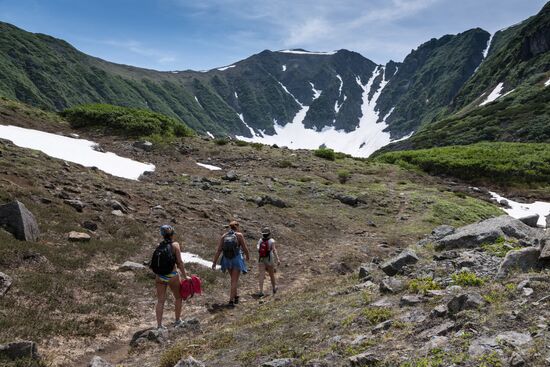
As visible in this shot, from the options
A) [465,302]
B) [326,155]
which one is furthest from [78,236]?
[326,155]

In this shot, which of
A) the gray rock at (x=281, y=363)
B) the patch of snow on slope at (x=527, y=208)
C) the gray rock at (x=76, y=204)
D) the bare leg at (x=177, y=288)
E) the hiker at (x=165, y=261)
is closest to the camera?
the gray rock at (x=281, y=363)

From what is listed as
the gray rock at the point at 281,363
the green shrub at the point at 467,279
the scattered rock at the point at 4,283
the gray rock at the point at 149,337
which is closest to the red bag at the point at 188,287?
the gray rock at the point at 149,337

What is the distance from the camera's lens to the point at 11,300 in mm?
9719

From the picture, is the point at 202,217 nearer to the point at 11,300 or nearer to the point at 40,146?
the point at 11,300

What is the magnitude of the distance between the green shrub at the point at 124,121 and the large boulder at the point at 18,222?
24114mm

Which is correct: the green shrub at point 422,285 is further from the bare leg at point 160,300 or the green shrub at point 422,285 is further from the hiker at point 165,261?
the bare leg at point 160,300

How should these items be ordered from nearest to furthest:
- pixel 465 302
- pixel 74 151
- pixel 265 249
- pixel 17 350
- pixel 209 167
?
1. pixel 465 302
2. pixel 17 350
3. pixel 265 249
4. pixel 74 151
5. pixel 209 167

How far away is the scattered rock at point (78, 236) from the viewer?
45.7 ft

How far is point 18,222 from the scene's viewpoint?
12.8 meters

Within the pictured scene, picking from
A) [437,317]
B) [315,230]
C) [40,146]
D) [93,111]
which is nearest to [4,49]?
[93,111]

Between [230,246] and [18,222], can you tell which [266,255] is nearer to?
[230,246]

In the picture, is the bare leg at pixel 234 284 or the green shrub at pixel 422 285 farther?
the bare leg at pixel 234 284

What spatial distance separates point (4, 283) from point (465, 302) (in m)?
9.67

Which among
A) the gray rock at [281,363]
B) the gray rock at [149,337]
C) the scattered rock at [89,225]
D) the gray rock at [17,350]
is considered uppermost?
→ the gray rock at [281,363]
